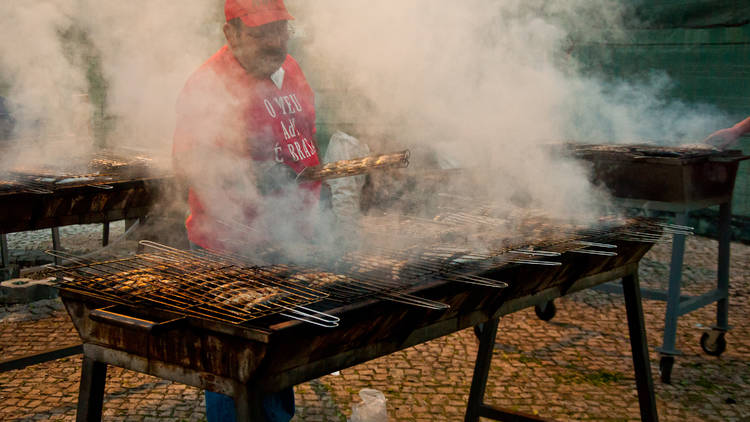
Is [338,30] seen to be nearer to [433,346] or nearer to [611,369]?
[433,346]

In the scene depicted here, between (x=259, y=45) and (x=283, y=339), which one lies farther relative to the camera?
(x=259, y=45)

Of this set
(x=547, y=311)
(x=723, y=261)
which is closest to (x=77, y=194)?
(x=547, y=311)

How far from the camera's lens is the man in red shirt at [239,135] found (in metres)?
3.24

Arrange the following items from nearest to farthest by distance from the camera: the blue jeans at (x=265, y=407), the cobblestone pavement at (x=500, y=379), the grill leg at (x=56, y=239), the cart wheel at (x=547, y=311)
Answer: the blue jeans at (x=265, y=407), the cobblestone pavement at (x=500, y=379), the cart wheel at (x=547, y=311), the grill leg at (x=56, y=239)

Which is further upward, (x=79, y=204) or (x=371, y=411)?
(x=79, y=204)

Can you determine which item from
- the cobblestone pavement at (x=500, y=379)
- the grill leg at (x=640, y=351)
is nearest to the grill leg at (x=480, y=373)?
the cobblestone pavement at (x=500, y=379)

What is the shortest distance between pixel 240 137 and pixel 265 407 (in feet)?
4.42

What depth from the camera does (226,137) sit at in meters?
3.39

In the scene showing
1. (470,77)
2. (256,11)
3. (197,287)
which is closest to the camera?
(197,287)

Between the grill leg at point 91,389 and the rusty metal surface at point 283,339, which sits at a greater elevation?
the rusty metal surface at point 283,339

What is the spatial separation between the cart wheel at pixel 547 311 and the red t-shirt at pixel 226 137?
119 inches

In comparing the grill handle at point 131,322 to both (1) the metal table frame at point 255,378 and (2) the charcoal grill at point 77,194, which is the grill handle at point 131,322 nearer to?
(1) the metal table frame at point 255,378

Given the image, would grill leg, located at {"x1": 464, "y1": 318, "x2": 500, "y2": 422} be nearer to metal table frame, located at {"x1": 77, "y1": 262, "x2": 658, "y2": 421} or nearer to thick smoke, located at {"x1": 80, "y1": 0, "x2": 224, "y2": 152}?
metal table frame, located at {"x1": 77, "y1": 262, "x2": 658, "y2": 421}

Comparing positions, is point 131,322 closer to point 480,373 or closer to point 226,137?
point 226,137
